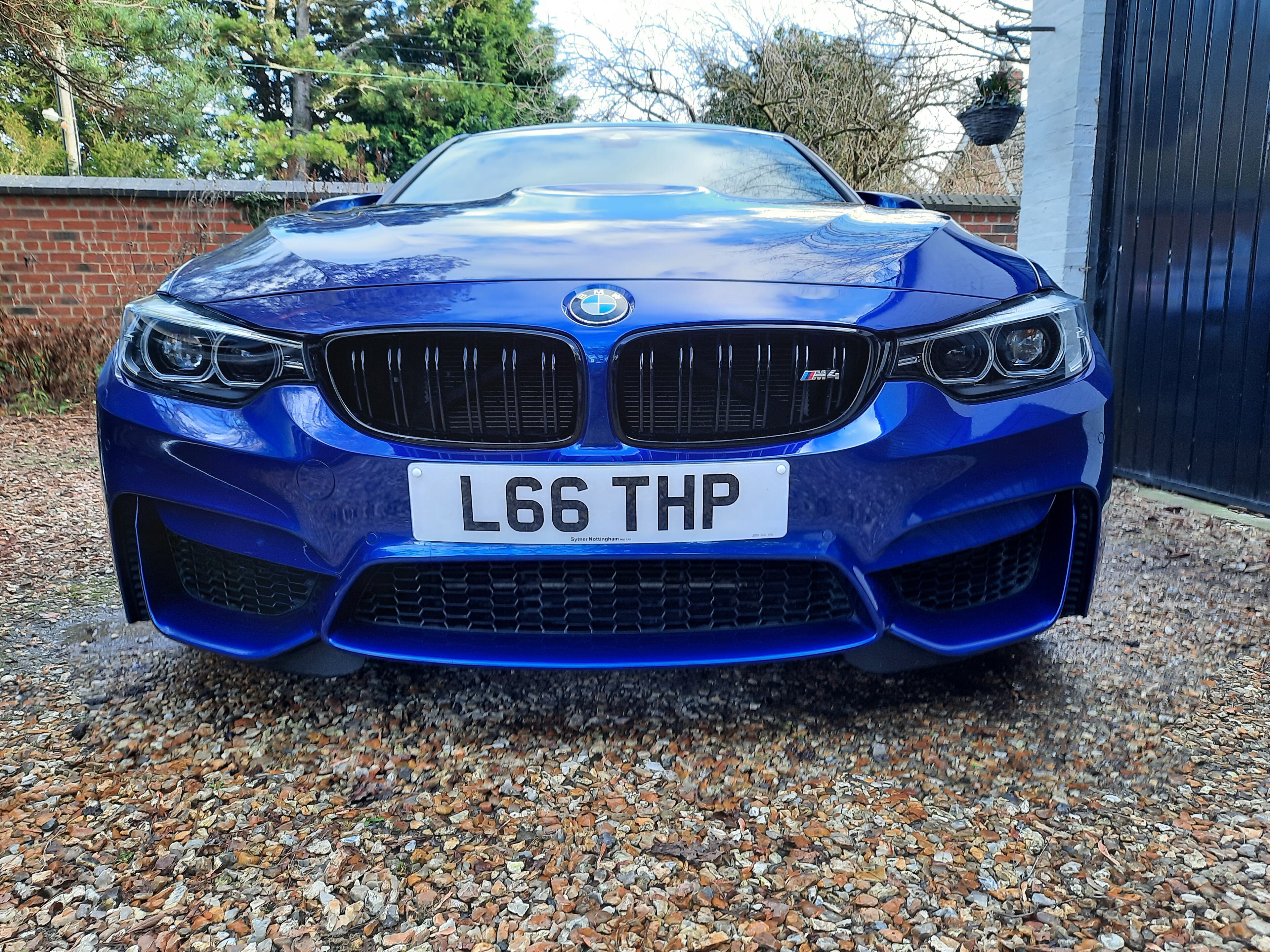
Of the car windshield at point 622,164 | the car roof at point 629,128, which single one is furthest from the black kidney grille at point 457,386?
the car roof at point 629,128

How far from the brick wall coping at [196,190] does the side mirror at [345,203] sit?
449 centimetres

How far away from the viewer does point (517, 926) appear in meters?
1.17

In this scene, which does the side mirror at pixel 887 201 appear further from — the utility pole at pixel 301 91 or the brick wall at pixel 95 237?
the utility pole at pixel 301 91

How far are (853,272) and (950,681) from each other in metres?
0.88

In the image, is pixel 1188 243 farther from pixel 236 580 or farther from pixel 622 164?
pixel 236 580

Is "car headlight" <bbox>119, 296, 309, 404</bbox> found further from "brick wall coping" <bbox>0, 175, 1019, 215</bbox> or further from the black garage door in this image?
"brick wall coping" <bbox>0, 175, 1019, 215</bbox>

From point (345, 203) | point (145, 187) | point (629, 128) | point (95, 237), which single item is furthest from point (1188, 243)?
point (95, 237)

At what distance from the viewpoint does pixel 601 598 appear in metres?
1.52

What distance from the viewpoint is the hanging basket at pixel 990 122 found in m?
5.99

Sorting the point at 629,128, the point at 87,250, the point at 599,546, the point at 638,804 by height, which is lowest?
the point at 638,804

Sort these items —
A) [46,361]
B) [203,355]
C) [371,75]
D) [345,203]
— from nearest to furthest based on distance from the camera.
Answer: [203,355]
[345,203]
[46,361]
[371,75]

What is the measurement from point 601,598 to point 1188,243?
141 inches

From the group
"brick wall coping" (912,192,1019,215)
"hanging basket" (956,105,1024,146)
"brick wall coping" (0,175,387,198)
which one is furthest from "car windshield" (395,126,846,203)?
"brick wall coping" (912,192,1019,215)

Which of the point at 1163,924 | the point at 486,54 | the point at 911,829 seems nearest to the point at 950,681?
the point at 911,829
